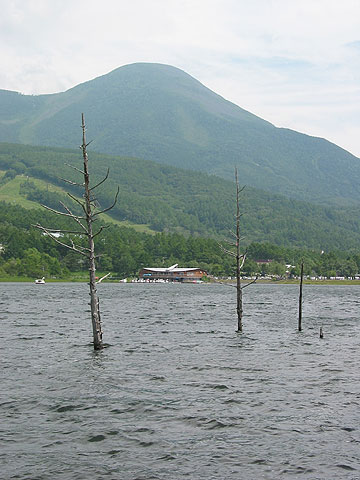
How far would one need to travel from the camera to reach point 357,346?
52.3 metres

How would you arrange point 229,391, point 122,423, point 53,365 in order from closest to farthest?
point 122,423 → point 229,391 → point 53,365

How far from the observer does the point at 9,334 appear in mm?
57438

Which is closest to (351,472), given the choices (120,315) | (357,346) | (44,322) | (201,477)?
(201,477)

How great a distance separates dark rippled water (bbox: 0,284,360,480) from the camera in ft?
65.2

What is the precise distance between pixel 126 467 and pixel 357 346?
3671cm

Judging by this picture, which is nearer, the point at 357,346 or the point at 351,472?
the point at 351,472

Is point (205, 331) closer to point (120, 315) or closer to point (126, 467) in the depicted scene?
point (120, 315)

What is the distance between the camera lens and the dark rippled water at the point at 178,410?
19.9 metres

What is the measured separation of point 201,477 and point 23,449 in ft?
20.7

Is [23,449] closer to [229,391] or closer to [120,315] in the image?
[229,391]

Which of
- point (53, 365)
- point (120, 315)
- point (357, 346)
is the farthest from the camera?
point (120, 315)


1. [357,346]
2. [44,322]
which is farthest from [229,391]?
[44,322]

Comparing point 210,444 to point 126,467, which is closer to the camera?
point 126,467

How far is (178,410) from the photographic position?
2677 cm
